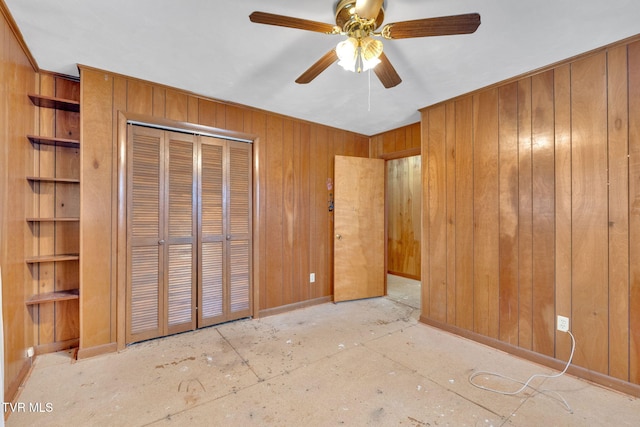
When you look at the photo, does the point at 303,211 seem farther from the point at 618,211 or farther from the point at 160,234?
the point at 618,211

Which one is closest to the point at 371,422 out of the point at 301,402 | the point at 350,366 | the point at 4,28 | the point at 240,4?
the point at 301,402

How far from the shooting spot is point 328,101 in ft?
9.45

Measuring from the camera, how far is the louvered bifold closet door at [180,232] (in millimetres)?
2646

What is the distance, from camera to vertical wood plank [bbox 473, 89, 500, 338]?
8.23 feet

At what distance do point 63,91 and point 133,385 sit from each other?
2.42 meters

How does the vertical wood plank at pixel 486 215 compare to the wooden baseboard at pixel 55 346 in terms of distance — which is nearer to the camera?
the wooden baseboard at pixel 55 346

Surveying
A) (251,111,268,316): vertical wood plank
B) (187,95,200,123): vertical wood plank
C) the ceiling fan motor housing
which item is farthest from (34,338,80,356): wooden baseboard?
the ceiling fan motor housing

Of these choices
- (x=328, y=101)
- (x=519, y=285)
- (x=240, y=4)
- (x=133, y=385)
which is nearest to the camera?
(x=240, y=4)

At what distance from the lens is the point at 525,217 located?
2.34 metres

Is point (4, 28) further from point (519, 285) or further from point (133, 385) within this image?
point (519, 285)

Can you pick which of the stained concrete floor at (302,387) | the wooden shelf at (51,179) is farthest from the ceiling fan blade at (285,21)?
the stained concrete floor at (302,387)

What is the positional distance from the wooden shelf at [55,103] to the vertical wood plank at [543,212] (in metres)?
3.70

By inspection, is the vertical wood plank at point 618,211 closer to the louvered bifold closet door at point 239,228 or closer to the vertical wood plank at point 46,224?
the louvered bifold closet door at point 239,228

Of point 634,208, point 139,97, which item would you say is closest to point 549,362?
point 634,208
